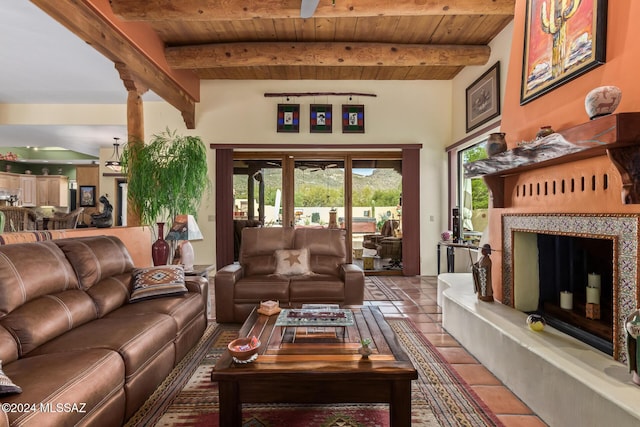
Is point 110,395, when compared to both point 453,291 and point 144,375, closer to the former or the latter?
point 144,375

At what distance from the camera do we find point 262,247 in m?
3.86

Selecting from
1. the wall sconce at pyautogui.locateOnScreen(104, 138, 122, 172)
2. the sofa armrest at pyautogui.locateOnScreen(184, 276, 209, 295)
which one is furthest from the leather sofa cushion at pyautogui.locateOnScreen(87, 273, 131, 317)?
the wall sconce at pyautogui.locateOnScreen(104, 138, 122, 172)

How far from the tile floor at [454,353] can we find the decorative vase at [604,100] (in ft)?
5.31

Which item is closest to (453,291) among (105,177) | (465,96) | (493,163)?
(493,163)

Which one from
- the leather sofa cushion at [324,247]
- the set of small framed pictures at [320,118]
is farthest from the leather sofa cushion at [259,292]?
the set of small framed pictures at [320,118]

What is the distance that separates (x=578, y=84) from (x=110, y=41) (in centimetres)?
409

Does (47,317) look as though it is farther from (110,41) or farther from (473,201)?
(473,201)

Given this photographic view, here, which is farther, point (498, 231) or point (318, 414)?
point (498, 231)

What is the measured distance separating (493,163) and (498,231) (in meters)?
0.66

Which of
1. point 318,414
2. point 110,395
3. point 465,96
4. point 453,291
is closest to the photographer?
point 110,395

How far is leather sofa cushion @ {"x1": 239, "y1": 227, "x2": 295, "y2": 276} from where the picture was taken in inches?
147

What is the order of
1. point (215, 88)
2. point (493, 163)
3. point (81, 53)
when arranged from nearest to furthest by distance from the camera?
1. point (493, 163)
2. point (81, 53)
3. point (215, 88)

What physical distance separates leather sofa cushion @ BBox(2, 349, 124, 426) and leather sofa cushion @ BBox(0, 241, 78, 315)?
0.37 m

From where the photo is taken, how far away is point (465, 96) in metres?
5.34
